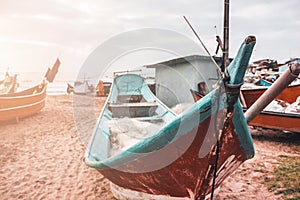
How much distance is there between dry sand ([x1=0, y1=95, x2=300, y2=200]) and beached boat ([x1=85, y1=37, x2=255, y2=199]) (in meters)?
1.36

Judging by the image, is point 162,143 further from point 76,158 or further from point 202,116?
point 76,158

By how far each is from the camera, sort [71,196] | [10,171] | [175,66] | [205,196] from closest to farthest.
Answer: [205,196], [71,196], [10,171], [175,66]

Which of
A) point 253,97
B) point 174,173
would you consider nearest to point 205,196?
point 174,173

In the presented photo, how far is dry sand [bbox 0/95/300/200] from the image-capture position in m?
4.02

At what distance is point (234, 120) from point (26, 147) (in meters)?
5.99

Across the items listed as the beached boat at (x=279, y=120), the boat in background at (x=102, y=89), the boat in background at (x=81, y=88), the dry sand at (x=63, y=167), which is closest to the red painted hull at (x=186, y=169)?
the dry sand at (x=63, y=167)

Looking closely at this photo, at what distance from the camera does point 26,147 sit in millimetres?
6539

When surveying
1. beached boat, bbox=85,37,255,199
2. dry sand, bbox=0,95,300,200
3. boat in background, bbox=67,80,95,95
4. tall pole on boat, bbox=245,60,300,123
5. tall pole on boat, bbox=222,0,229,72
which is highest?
tall pole on boat, bbox=222,0,229,72

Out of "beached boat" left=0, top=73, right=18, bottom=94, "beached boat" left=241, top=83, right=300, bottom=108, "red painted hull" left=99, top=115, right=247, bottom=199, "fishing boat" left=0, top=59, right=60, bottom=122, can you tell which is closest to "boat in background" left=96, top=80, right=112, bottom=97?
"beached boat" left=0, top=73, right=18, bottom=94

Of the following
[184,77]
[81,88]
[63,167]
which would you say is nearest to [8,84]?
[184,77]

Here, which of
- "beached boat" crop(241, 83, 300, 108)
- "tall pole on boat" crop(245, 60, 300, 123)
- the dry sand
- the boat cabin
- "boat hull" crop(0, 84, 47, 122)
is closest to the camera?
"tall pole on boat" crop(245, 60, 300, 123)

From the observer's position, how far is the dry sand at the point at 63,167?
402 centimetres

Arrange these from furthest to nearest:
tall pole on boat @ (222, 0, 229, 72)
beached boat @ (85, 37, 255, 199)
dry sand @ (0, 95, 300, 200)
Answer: dry sand @ (0, 95, 300, 200) < beached boat @ (85, 37, 255, 199) < tall pole on boat @ (222, 0, 229, 72)

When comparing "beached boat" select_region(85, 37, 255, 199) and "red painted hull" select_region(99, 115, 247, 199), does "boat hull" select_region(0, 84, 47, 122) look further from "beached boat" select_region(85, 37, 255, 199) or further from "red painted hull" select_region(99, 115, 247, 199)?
"red painted hull" select_region(99, 115, 247, 199)
